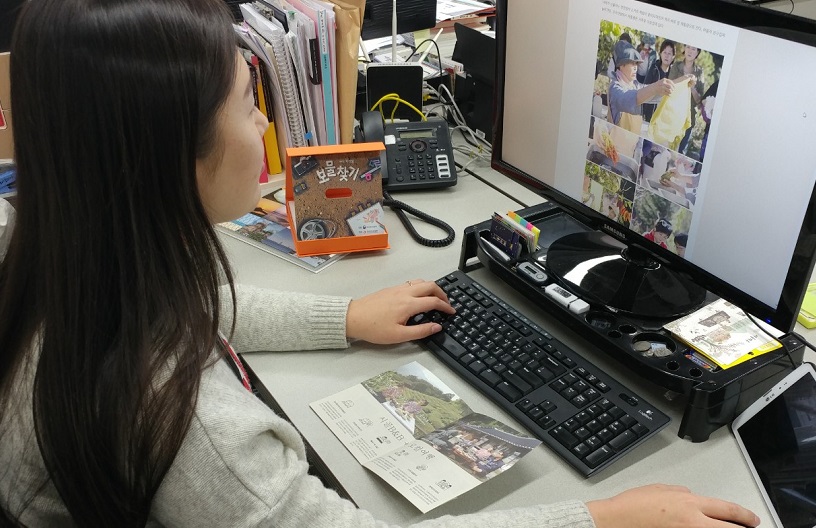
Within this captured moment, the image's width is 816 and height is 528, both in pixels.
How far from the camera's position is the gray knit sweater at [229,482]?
71 cm

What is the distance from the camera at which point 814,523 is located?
0.76 metres

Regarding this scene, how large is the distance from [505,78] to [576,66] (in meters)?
0.17

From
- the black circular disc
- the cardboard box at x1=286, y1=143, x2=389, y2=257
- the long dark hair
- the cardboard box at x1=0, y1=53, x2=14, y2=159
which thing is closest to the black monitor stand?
the black circular disc

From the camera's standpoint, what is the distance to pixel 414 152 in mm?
1530

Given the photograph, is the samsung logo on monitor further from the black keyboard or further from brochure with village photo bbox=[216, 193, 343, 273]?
brochure with village photo bbox=[216, 193, 343, 273]

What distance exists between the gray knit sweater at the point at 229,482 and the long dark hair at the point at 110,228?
0.02m

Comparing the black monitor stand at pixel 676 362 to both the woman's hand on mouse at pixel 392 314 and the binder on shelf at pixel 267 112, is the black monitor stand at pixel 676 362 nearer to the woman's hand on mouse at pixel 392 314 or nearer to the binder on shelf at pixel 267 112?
the woman's hand on mouse at pixel 392 314

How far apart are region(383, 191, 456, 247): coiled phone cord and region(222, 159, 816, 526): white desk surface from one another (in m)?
0.01

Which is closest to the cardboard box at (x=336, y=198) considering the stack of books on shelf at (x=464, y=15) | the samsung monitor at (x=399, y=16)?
the samsung monitor at (x=399, y=16)

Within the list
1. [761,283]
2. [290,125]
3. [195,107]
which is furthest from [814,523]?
[290,125]

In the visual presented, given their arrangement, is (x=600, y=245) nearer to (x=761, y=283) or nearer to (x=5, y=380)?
(x=761, y=283)

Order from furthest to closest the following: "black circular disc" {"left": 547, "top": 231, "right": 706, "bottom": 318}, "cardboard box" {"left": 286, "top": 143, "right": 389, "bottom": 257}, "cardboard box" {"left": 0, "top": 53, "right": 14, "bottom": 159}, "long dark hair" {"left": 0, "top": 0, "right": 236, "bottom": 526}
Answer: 1. "cardboard box" {"left": 0, "top": 53, "right": 14, "bottom": 159}
2. "cardboard box" {"left": 286, "top": 143, "right": 389, "bottom": 257}
3. "black circular disc" {"left": 547, "top": 231, "right": 706, "bottom": 318}
4. "long dark hair" {"left": 0, "top": 0, "right": 236, "bottom": 526}

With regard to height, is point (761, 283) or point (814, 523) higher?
point (761, 283)

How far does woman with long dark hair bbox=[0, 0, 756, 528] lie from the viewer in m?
0.69
